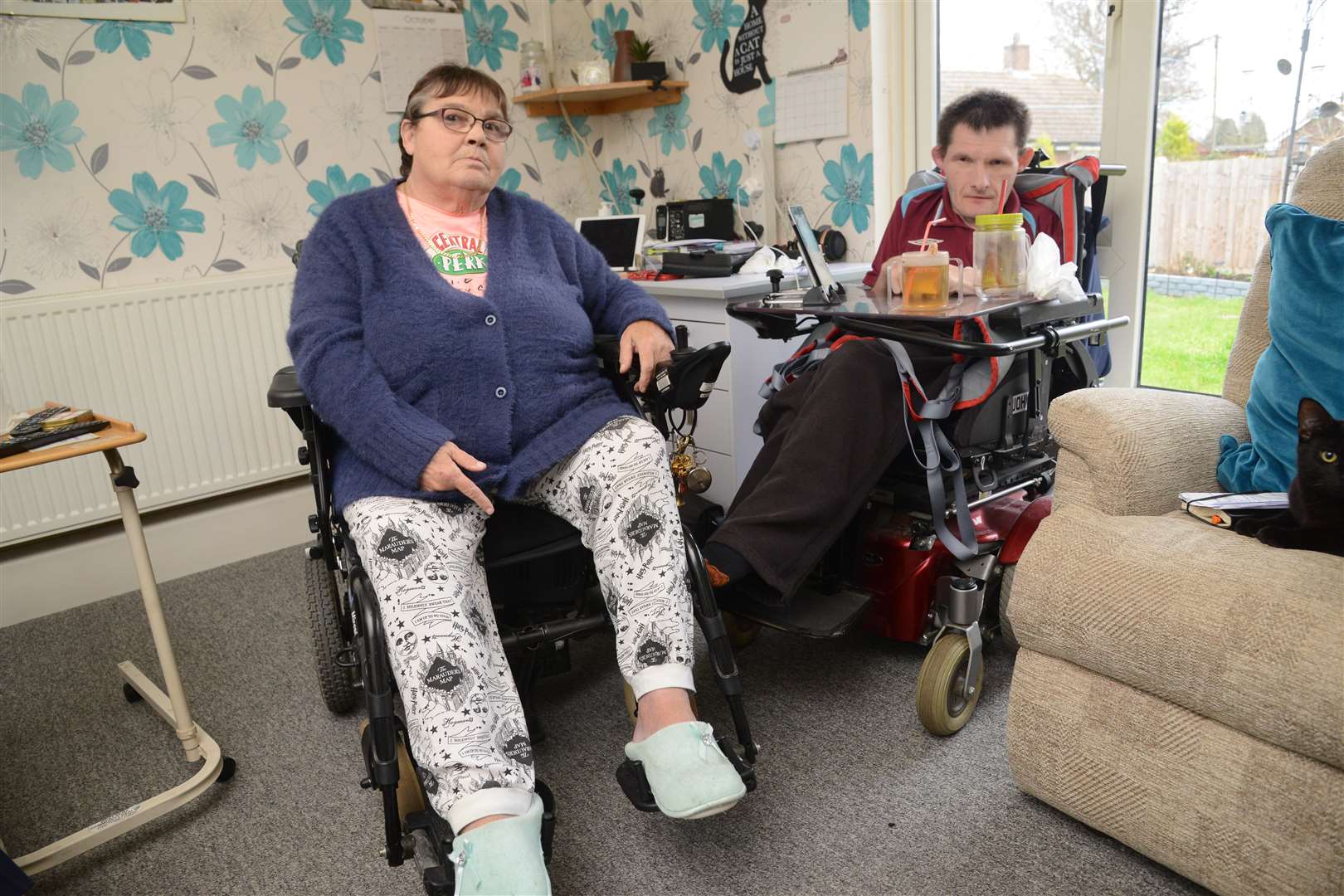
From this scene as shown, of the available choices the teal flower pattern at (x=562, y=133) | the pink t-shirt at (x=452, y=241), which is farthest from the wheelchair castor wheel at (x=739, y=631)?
the teal flower pattern at (x=562, y=133)

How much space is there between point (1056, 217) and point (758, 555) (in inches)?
36.8

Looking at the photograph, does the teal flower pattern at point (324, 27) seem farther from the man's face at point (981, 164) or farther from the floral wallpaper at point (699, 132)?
the man's face at point (981, 164)

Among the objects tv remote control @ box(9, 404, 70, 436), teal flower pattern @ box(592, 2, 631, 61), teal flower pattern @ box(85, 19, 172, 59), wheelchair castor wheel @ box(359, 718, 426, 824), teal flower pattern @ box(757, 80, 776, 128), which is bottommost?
wheelchair castor wheel @ box(359, 718, 426, 824)

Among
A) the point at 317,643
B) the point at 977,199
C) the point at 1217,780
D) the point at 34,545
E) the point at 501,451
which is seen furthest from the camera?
the point at 34,545

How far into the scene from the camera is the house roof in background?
2.21 m

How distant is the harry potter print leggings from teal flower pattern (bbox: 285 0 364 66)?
6.16 ft

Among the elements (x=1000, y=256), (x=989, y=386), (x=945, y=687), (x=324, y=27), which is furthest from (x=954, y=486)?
(x=324, y=27)

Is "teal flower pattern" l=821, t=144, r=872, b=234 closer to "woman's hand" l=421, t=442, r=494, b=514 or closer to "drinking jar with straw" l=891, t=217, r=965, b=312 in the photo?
"drinking jar with straw" l=891, t=217, r=965, b=312

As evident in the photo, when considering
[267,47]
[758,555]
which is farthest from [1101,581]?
[267,47]

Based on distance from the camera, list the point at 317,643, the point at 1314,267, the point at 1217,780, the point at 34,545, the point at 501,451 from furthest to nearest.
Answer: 1. the point at 34,545
2. the point at 317,643
3. the point at 501,451
4. the point at 1314,267
5. the point at 1217,780

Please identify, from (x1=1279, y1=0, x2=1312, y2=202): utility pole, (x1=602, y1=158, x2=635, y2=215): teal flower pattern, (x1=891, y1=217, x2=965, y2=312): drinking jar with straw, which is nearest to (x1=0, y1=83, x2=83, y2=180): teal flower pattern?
(x1=602, y1=158, x2=635, y2=215): teal flower pattern

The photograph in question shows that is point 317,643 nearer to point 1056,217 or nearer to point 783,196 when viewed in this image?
point 1056,217

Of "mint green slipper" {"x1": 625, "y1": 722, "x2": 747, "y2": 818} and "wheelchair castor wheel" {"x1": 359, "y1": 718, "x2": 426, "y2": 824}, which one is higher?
"mint green slipper" {"x1": 625, "y1": 722, "x2": 747, "y2": 818}

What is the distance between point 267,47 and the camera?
259 centimetres
